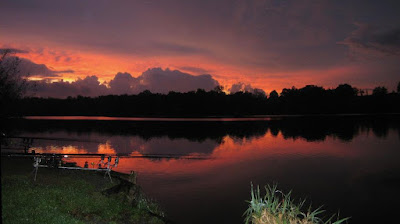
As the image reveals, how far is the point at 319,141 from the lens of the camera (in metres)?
72.3

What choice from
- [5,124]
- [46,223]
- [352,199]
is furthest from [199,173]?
[46,223]

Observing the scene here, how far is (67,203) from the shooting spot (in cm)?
1579

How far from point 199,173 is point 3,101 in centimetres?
2195

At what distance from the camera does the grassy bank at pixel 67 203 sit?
13484 millimetres

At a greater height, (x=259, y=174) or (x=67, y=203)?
(x=67, y=203)

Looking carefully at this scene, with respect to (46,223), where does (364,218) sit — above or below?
below

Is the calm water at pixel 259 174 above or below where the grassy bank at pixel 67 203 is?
below

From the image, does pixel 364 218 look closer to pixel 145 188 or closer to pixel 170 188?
pixel 170 188

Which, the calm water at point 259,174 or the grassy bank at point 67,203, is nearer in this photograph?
the grassy bank at point 67,203

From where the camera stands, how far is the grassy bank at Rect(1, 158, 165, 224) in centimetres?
1348

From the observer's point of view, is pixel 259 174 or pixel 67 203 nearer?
pixel 67 203

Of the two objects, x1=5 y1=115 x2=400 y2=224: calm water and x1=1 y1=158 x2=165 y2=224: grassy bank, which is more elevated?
x1=1 y1=158 x2=165 y2=224: grassy bank

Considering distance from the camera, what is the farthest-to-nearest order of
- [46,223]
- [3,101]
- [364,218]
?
[3,101] → [364,218] → [46,223]

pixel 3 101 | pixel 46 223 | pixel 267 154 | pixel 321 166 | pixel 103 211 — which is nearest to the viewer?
pixel 46 223
